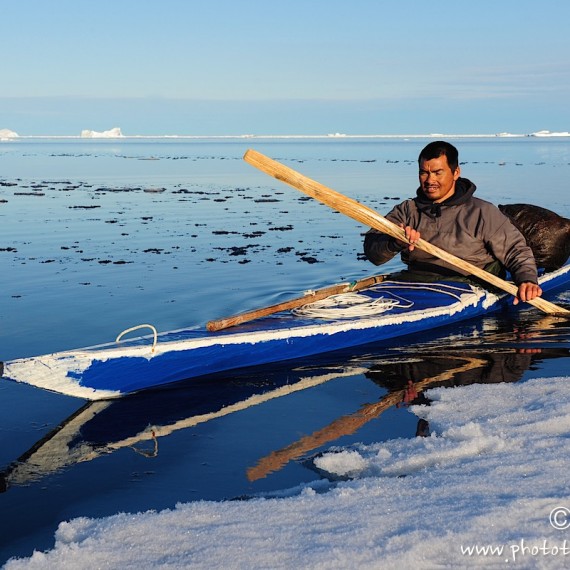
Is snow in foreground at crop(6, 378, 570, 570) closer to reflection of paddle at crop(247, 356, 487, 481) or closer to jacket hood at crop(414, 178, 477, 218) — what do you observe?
reflection of paddle at crop(247, 356, 487, 481)

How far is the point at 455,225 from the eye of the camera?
7.89 metres

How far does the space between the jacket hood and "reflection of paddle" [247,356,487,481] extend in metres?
1.90

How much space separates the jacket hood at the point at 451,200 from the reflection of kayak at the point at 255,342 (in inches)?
31.3

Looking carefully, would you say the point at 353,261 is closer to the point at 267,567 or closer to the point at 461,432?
the point at 461,432

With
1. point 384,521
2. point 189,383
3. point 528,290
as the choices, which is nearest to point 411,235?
point 528,290

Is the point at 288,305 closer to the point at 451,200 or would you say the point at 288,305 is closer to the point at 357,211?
the point at 357,211

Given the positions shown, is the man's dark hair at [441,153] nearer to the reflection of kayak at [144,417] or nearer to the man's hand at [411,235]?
the man's hand at [411,235]

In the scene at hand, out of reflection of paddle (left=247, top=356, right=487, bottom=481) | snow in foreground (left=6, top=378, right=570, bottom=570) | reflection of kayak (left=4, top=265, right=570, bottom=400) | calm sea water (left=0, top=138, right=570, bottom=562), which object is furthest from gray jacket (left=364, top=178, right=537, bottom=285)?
snow in foreground (left=6, top=378, right=570, bottom=570)

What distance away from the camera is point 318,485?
4.21 m

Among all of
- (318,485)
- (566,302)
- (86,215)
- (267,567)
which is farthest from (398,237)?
(86,215)

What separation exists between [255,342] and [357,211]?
1.70m

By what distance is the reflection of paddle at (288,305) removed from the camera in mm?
6469

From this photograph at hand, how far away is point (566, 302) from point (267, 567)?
7004 mm

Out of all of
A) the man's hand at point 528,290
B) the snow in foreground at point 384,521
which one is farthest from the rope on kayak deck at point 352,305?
the snow in foreground at point 384,521
